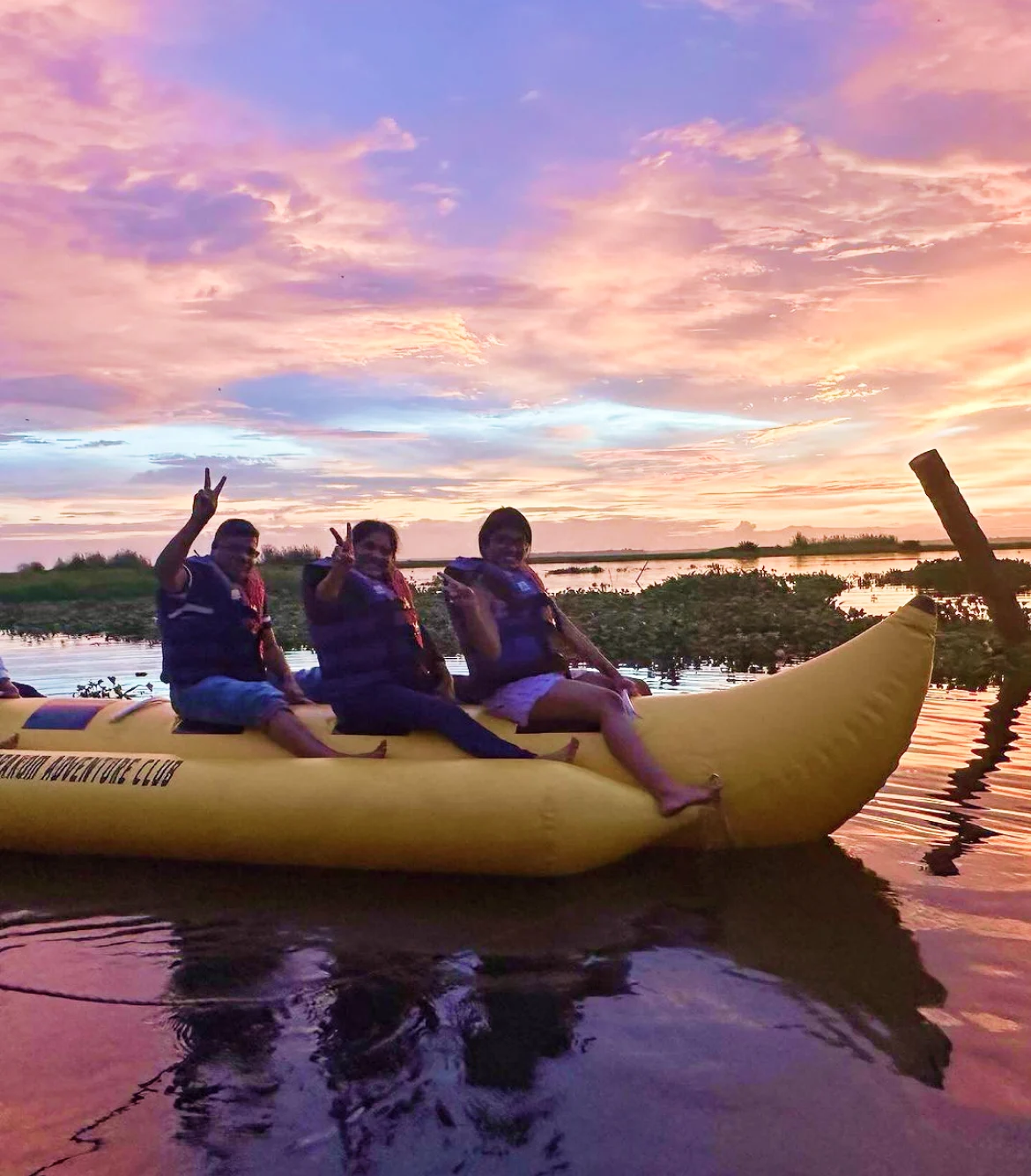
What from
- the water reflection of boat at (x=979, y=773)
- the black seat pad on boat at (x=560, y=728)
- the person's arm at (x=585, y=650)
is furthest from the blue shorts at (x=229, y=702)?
the water reflection of boat at (x=979, y=773)

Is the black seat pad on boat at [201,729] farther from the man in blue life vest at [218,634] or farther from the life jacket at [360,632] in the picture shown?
the life jacket at [360,632]

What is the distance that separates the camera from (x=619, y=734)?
16.2 ft

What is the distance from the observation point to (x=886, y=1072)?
9.70ft

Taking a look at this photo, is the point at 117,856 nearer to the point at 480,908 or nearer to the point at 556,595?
the point at 480,908

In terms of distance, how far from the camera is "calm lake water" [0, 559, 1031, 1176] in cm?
267

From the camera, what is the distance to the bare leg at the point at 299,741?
16.8ft

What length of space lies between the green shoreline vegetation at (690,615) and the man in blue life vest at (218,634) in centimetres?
652

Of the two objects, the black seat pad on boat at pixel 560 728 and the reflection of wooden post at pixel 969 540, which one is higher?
the reflection of wooden post at pixel 969 540

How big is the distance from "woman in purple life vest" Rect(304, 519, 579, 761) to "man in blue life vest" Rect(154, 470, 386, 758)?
304mm

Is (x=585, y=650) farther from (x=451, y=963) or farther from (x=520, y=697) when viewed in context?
(x=451, y=963)

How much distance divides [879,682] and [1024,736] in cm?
309

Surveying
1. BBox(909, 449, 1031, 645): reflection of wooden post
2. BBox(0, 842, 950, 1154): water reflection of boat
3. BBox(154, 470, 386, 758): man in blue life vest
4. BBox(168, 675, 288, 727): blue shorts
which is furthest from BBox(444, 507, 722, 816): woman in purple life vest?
BBox(909, 449, 1031, 645): reflection of wooden post

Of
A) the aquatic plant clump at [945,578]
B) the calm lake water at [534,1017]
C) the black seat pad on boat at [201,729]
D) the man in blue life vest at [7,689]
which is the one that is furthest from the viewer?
the aquatic plant clump at [945,578]

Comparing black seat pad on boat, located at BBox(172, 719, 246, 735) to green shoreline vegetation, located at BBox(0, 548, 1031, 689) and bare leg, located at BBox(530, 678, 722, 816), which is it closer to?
bare leg, located at BBox(530, 678, 722, 816)
